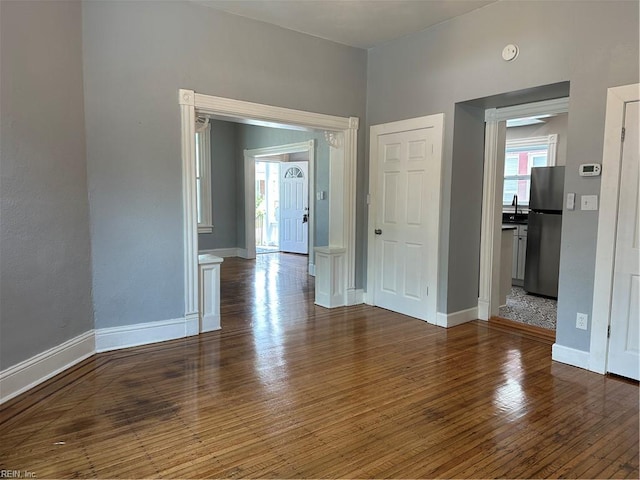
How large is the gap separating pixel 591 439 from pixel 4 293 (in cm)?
343

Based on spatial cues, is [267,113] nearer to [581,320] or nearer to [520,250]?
[581,320]

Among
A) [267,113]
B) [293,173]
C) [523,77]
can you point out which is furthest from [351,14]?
[293,173]

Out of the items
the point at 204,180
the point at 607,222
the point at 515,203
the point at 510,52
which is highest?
the point at 510,52

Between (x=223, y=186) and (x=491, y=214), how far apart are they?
5.71 meters

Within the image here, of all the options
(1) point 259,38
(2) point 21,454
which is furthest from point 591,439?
(1) point 259,38

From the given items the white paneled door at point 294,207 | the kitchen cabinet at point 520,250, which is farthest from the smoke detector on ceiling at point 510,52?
the white paneled door at point 294,207

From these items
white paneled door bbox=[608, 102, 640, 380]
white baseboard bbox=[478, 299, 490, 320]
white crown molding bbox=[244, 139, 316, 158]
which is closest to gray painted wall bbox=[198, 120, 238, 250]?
white crown molding bbox=[244, 139, 316, 158]

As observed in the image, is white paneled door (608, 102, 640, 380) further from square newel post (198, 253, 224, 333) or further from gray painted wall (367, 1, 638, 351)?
square newel post (198, 253, 224, 333)

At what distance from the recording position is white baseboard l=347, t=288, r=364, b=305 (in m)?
5.08

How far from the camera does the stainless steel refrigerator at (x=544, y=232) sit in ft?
18.0

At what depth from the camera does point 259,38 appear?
4086 millimetres

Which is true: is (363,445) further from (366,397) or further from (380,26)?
(380,26)

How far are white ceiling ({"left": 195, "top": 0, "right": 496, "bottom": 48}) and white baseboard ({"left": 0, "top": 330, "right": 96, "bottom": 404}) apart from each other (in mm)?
2956

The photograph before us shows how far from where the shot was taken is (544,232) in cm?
559
